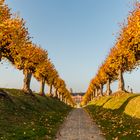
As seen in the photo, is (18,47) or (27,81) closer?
(18,47)

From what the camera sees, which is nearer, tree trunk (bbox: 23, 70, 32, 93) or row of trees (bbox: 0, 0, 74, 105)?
row of trees (bbox: 0, 0, 74, 105)

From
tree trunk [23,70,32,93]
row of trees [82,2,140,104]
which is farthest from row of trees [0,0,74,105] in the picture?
row of trees [82,2,140,104]

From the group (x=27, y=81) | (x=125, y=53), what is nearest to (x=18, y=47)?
(x=125, y=53)

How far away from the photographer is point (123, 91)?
7725cm

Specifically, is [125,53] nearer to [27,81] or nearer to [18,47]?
[18,47]

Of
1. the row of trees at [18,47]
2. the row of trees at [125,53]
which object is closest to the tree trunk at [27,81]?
the row of trees at [18,47]

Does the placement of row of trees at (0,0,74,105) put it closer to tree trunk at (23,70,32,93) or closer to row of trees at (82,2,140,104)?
tree trunk at (23,70,32,93)

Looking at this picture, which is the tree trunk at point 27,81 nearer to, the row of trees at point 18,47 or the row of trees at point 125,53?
the row of trees at point 18,47

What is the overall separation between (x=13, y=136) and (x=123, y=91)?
53.8 meters

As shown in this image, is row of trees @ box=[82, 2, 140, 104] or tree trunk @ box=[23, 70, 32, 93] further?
tree trunk @ box=[23, 70, 32, 93]

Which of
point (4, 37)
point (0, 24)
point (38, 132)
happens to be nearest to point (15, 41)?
point (4, 37)

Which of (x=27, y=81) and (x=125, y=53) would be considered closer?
(x=125, y=53)

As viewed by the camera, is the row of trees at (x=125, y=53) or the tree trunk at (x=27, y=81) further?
the tree trunk at (x=27, y=81)

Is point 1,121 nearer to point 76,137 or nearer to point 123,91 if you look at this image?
point 76,137
